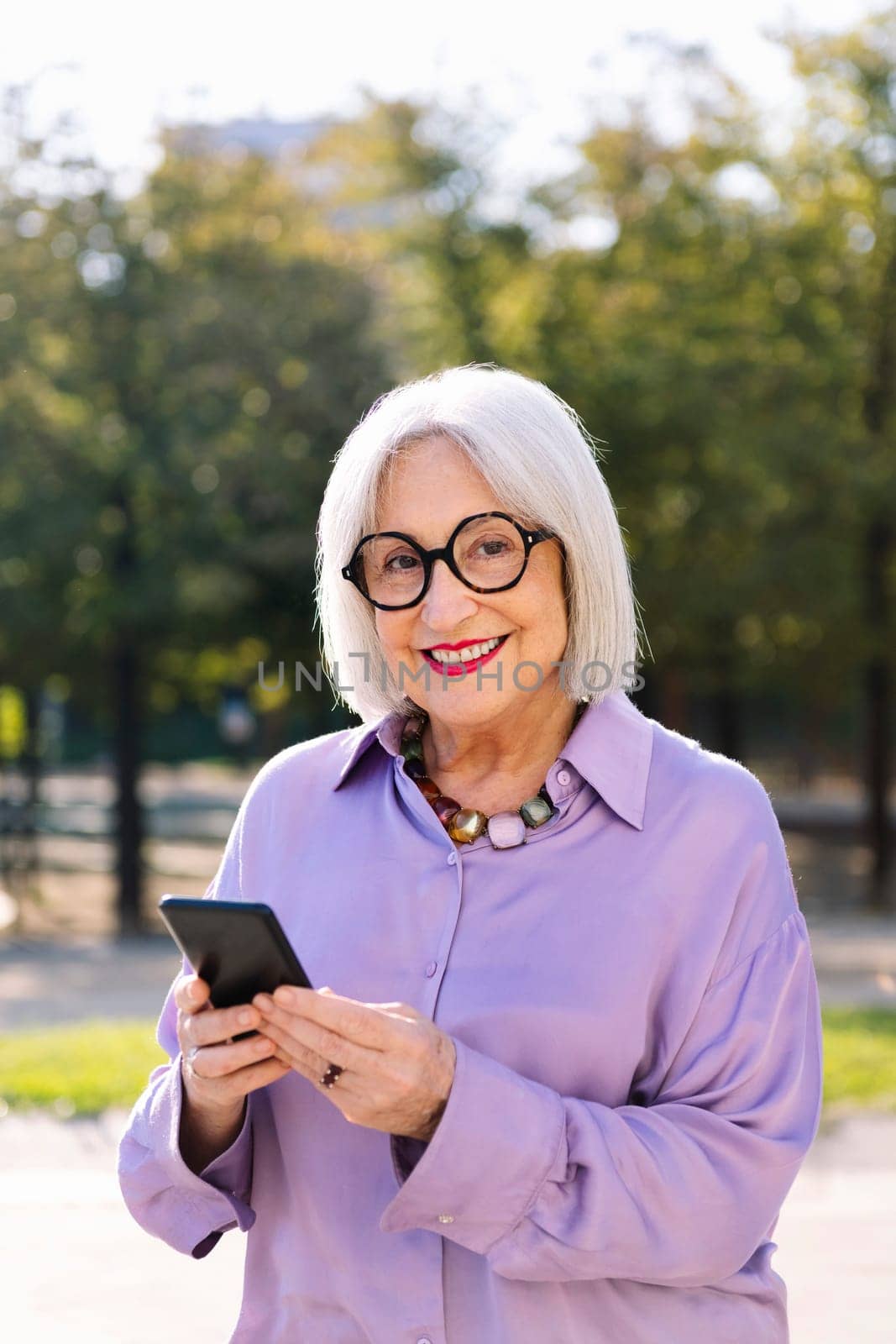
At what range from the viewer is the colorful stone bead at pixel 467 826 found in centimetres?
206

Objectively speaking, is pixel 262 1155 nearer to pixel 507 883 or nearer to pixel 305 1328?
pixel 305 1328

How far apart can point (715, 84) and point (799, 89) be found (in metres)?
1.07

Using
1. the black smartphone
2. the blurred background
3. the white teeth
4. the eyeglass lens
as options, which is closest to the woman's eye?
the eyeglass lens

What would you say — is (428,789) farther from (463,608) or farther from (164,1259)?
(164,1259)

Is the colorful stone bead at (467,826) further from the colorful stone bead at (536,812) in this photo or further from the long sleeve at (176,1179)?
the long sleeve at (176,1179)

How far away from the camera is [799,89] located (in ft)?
57.8

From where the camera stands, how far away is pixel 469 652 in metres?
2.09

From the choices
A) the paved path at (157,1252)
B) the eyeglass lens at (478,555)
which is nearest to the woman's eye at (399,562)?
the eyeglass lens at (478,555)

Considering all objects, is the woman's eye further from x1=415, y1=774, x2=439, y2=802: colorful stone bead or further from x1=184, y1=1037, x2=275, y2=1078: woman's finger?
x1=184, y1=1037, x2=275, y2=1078: woman's finger

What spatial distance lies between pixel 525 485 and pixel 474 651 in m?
0.23

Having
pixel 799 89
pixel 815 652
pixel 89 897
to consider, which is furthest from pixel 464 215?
pixel 89 897

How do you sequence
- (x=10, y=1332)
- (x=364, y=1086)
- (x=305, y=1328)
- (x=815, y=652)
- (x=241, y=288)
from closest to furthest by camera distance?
(x=364, y=1086), (x=305, y=1328), (x=10, y=1332), (x=241, y=288), (x=815, y=652)

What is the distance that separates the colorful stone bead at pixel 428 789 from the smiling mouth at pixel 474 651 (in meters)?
0.20

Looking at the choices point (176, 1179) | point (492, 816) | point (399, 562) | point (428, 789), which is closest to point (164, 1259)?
point (176, 1179)
